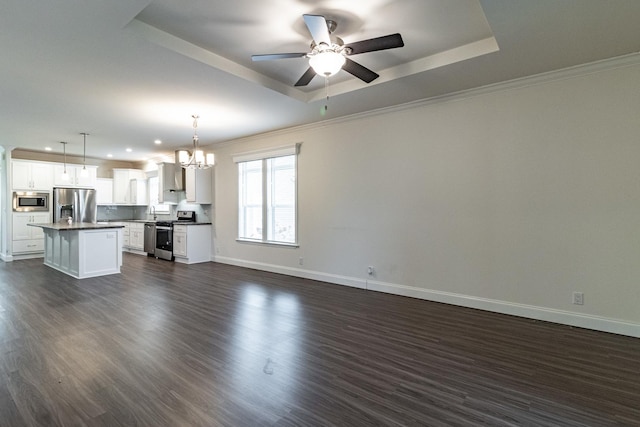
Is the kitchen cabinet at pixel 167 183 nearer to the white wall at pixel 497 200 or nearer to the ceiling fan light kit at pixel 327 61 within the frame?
the white wall at pixel 497 200

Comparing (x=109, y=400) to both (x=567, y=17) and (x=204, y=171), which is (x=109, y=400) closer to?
(x=567, y=17)

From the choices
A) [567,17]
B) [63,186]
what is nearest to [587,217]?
[567,17]

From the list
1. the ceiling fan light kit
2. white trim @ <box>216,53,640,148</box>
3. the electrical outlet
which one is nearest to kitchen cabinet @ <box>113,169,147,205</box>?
white trim @ <box>216,53,640,148</box>

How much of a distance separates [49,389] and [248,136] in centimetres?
524

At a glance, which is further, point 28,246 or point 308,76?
point 28,246

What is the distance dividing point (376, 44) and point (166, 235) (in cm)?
694

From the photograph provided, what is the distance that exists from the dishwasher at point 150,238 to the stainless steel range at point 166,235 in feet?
0.62

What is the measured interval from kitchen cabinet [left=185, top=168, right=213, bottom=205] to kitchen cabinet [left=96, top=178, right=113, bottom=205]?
3354 millimetres

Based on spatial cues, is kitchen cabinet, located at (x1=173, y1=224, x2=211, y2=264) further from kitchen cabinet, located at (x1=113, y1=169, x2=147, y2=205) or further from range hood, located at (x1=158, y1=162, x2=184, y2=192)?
kitchen cabinet, located at (x1=113, y1=169, x2=147, y2=205)

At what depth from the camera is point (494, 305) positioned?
3.82 metres

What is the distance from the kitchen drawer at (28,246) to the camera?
295 inches

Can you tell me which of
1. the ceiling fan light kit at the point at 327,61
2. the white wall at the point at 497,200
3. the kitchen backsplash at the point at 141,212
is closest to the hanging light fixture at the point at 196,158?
the white wall at the point at 497,200

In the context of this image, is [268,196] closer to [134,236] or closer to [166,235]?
[166,235]

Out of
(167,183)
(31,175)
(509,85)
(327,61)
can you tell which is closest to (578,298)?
(509,85)
